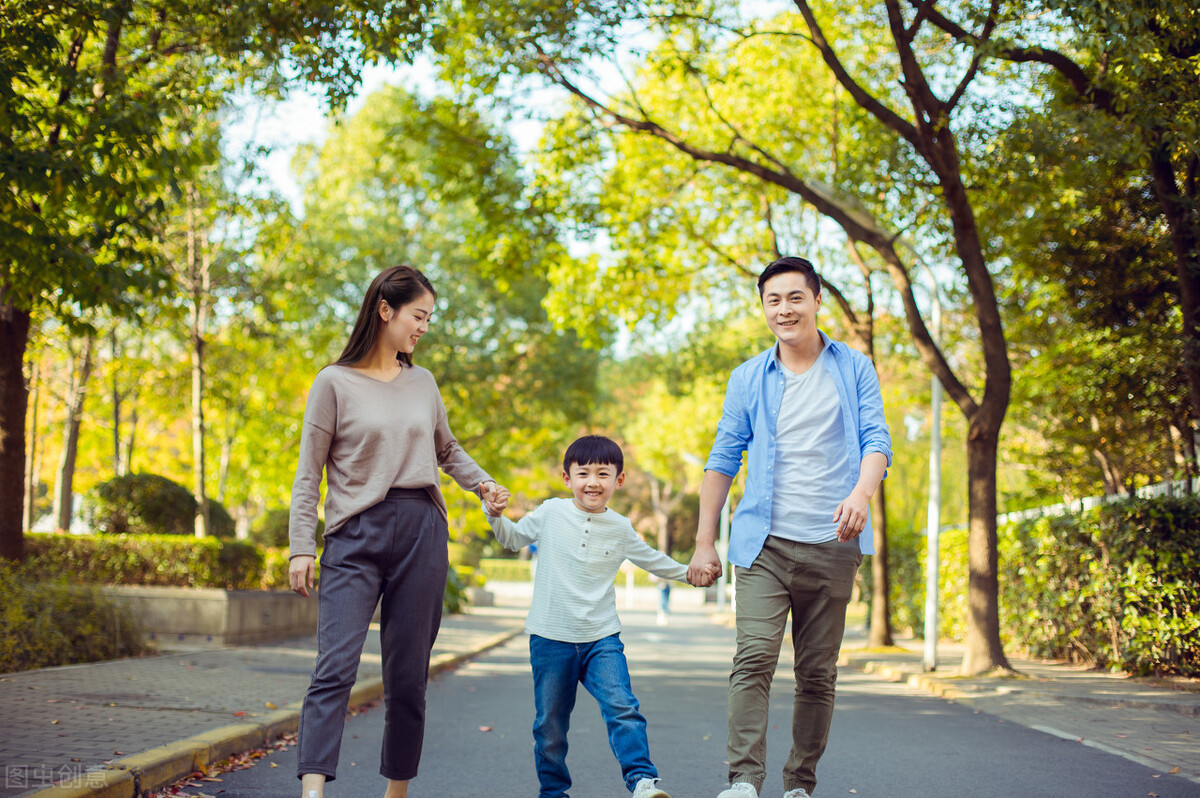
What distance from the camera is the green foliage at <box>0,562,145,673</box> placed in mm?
8383

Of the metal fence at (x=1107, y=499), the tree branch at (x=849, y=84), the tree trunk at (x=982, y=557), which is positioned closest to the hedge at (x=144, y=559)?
the tree trunk at (x=982, y=557)

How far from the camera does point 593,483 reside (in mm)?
4441

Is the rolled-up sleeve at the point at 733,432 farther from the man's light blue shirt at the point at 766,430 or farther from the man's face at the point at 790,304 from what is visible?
the man's face at the point at 790,304

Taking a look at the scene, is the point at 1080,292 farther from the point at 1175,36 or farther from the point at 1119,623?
the point at 1175,36

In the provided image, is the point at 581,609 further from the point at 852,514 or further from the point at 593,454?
the point at 852,514

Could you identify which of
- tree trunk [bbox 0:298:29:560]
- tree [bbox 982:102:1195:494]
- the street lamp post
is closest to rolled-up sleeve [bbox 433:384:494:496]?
tree [bbox 982:102:1195:494]

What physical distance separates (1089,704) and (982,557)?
2787 mm

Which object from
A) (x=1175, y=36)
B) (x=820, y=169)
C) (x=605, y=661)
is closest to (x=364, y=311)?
(x=605, y=661)

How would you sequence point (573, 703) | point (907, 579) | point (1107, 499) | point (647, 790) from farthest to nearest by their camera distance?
point (907, 579) → point (1107, 499) → point (573, 703) → point (647, 790)

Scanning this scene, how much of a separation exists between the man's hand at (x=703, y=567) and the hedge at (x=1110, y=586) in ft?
Answer: 27.1

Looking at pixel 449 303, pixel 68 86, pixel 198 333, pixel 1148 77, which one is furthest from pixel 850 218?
pixel 449 303

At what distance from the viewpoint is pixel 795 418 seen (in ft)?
14.3

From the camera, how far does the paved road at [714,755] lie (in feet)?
18.0

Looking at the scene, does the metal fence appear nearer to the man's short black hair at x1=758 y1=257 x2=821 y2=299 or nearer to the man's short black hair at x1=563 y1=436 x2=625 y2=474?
the man's short black hair at x1=758 y1=257 x2=821 y2=299
